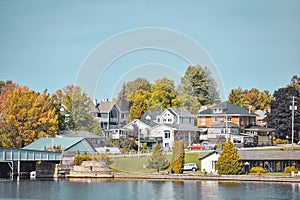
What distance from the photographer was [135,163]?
221 feet

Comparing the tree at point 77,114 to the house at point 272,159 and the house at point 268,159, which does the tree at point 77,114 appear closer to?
the house at point 268,159

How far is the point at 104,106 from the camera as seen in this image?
84438 mm

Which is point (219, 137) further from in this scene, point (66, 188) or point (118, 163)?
point (66, 188)

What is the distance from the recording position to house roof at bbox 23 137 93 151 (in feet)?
242

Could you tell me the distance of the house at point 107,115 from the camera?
81.4 metres

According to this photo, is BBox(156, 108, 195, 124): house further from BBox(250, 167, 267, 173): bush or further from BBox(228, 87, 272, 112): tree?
BBox(228, 87, 272, 112): tree

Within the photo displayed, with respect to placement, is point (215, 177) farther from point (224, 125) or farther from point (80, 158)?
point (224, 125)

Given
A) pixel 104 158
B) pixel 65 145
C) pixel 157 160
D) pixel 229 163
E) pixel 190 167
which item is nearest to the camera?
pixel 229 163

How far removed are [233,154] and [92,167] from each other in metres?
14.5

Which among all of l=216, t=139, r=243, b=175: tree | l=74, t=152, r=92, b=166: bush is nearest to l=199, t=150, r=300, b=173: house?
l=216, t=139, r=243, b=175: tree

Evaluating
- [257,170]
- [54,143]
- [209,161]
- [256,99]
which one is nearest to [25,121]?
[54,143]

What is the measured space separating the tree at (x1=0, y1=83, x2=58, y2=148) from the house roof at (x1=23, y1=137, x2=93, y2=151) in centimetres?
480

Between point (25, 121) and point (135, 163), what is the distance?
810 inches

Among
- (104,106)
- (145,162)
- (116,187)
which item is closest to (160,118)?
(104,106)
